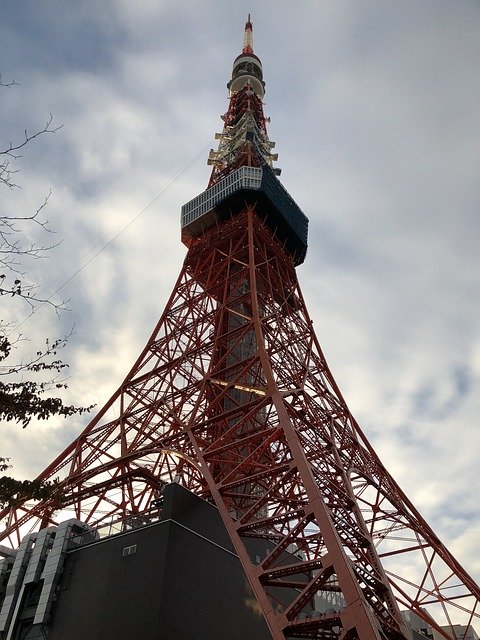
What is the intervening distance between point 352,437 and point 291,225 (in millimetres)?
13825

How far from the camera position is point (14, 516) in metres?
19.5

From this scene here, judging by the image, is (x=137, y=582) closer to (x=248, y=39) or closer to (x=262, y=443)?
(x=262, y=443)

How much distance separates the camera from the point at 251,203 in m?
29.7

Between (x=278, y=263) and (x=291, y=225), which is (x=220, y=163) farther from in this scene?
(x=278, y=263)

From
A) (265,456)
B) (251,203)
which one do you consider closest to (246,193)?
(251,203)

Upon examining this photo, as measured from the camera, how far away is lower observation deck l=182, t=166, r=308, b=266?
29.7 meters

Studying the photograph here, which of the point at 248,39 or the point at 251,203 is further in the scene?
the point at 248,39

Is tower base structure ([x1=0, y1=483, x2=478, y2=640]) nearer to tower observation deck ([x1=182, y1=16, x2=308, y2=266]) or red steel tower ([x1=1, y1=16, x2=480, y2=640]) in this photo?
red steel tower ([x1=1, y1=16, x2=480, y2=640])

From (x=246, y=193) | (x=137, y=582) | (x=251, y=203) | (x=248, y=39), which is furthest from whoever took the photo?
(x=248, y=39)

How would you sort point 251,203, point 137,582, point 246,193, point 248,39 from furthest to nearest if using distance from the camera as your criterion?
point 248,39, point 251,203, point 246,193, point 137,582

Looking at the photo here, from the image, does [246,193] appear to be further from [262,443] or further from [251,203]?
[262,443]

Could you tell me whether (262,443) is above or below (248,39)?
below

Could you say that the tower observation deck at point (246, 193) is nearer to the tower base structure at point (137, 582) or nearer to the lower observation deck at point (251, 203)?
the lower observation deck at point (251, 203)

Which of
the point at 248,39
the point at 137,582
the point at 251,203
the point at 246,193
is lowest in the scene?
the point at 137,582
